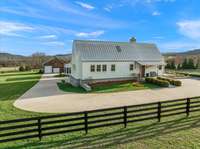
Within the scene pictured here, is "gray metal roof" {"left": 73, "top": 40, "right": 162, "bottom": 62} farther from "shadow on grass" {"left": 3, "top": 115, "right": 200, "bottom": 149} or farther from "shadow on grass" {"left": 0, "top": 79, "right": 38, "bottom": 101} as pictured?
"shadow on grass" {"left": 3, "top": 115, "right": 200, "bottom": 149}

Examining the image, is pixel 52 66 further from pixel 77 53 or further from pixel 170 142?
pixel 170 142

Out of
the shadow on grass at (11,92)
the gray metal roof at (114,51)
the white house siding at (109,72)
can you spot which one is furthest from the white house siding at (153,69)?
the shadow on grass at (11,92)

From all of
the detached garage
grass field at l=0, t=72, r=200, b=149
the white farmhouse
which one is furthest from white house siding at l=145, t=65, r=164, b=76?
the detached garage

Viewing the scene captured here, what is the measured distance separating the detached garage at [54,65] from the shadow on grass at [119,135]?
4269 cm

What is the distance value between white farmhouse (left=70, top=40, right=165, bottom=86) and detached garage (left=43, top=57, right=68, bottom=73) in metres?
24.8

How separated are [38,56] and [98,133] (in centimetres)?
7006

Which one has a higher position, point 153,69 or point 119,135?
point 153,69

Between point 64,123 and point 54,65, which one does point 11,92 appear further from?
point 54,65

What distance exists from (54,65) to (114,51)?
92.1ft

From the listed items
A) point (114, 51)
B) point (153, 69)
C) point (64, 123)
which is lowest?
point (64, 123)

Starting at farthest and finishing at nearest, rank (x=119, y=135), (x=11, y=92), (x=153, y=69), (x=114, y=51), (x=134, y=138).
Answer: (x=153, y=69)
(x=114, y=51)
(x=11, y=92)
(x=119, y=135)
(x=134, y=138)

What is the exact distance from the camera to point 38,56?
71625 mm

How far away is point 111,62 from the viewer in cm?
2353

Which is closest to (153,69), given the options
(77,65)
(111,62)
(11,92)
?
(111,62)
